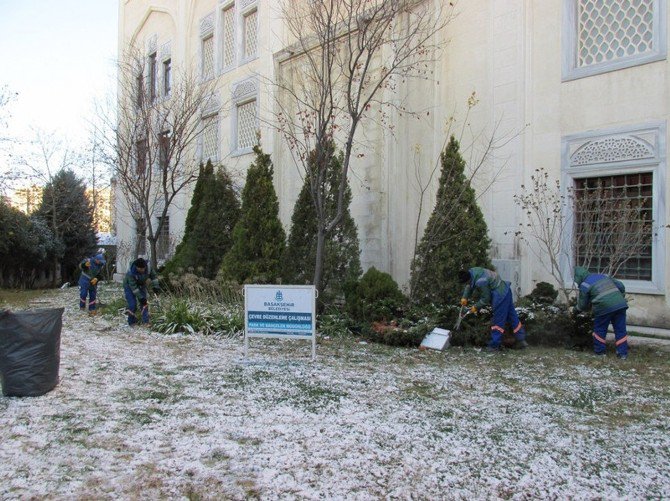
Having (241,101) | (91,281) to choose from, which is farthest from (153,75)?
(91,281)

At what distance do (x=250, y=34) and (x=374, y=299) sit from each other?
11184 mm

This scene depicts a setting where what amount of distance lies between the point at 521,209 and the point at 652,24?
3.63 meters

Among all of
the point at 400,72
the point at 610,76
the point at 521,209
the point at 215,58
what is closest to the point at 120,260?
the point at 215,58

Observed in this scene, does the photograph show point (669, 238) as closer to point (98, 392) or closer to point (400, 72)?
point (400, 72)

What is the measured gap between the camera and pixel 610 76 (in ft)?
30.4

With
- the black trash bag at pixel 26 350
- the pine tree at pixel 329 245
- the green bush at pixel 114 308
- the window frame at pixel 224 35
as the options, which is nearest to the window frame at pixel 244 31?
the window frame at pixel 224 35

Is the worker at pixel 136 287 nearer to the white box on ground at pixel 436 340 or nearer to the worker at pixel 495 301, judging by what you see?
the white box on ground at pixel 436 340

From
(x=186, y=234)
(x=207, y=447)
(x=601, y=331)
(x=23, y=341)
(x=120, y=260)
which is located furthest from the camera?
(x=120, y=260)

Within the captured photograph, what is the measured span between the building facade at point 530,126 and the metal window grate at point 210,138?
165 inches

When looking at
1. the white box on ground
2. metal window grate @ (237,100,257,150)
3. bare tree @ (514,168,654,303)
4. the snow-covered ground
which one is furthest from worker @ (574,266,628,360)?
metal window grate @ (237,100,257,150)

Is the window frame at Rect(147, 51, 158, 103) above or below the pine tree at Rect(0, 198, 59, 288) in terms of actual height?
above

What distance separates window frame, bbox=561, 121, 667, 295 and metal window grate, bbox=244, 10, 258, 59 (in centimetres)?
1069

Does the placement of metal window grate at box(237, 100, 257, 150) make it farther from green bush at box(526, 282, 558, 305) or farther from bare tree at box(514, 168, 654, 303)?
green bush at box(526, 282, 558, 305)

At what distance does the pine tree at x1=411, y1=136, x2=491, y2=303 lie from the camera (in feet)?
32.0
